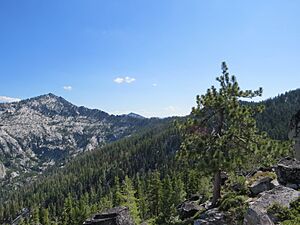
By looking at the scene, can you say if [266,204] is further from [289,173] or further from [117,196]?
[117,196]

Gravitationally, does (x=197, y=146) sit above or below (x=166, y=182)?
above

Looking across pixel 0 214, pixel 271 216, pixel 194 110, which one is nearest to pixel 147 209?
pixel 194 110

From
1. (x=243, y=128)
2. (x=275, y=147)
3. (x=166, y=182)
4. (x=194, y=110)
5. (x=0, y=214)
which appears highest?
(x=194, y=110)

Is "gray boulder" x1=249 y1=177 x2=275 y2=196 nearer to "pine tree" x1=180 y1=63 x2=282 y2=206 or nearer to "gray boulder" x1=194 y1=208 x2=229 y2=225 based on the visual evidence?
"pine tree" x1=180 y1=63 x2=282 y2=206

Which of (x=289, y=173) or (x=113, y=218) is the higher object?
(x=289, y=173)

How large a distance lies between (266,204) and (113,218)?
9.34 m

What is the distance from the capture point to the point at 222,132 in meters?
31.1

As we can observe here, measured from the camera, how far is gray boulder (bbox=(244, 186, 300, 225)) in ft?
57.1

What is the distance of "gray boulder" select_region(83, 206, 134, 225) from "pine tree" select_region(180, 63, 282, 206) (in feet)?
31.9

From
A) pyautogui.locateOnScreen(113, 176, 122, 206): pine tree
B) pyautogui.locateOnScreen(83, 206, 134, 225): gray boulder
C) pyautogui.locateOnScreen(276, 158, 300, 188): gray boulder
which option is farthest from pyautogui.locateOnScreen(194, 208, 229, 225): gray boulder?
pyautogui.locateOnScreen(113, 176, 122, 206): pine tree

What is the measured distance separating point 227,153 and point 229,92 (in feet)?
18.7

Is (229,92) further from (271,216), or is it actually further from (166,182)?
(166,182)

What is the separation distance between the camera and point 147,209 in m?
91.4

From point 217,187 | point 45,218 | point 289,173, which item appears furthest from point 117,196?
point 289,173
